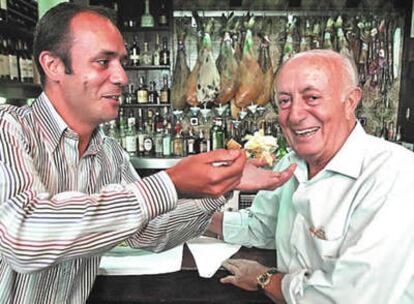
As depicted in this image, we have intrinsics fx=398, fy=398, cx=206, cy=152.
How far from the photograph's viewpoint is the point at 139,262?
4.75 ft

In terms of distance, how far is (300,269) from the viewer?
1303 mm

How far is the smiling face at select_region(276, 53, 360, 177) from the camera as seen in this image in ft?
4.41

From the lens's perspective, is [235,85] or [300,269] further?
[235,85]

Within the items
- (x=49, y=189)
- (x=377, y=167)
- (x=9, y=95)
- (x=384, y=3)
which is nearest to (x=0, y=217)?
(x=49, y=189)

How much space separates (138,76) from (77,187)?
304 cm

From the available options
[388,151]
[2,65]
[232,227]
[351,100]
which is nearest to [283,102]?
[351,100]

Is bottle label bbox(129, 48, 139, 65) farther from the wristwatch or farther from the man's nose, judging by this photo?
the wristwatch

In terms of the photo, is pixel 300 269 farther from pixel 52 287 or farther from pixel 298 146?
pixel 52 287

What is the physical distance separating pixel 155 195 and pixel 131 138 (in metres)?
3.25

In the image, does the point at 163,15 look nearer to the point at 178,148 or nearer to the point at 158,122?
the point at 158,122

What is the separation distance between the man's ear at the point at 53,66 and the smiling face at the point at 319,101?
0.74m

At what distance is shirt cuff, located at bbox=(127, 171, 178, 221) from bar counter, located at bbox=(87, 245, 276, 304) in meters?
0.67

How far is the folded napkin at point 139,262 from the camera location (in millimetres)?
1408

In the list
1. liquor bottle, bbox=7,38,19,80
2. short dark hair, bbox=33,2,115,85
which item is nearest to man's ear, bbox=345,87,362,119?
short dark hair, bbox=33,2,115,85
